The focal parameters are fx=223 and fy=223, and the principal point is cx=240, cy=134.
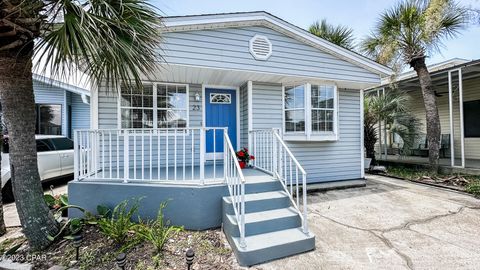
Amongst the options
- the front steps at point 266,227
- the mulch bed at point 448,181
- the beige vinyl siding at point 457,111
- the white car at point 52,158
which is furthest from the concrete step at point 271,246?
the beige vinyl siding at point 457,111

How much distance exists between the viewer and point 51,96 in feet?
32.1

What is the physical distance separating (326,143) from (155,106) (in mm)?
4668

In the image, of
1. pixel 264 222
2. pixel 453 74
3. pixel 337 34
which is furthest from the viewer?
pixel 337 34

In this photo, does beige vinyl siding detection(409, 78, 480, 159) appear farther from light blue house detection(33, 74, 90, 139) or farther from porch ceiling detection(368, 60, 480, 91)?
light blue house detection(33, 74, 90, 139)

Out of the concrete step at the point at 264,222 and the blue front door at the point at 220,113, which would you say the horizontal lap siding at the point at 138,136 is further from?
the concrete step at the point at 264,222

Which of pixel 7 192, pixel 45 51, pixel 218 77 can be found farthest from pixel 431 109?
pixel 7 192

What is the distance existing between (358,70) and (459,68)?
3.51 metres

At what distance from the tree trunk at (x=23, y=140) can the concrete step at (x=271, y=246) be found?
2.60m

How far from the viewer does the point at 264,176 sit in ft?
14.3

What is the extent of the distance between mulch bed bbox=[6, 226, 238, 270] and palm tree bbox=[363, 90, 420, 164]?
24.6 ft

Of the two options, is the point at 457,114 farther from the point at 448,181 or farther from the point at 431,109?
the point at 448,181

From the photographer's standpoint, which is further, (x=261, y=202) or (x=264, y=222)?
(x=261, y=202)

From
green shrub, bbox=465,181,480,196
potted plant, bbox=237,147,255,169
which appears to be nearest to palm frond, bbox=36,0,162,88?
potted plant, bbox=237,147,255,169

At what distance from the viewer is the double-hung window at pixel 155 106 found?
205 inches
